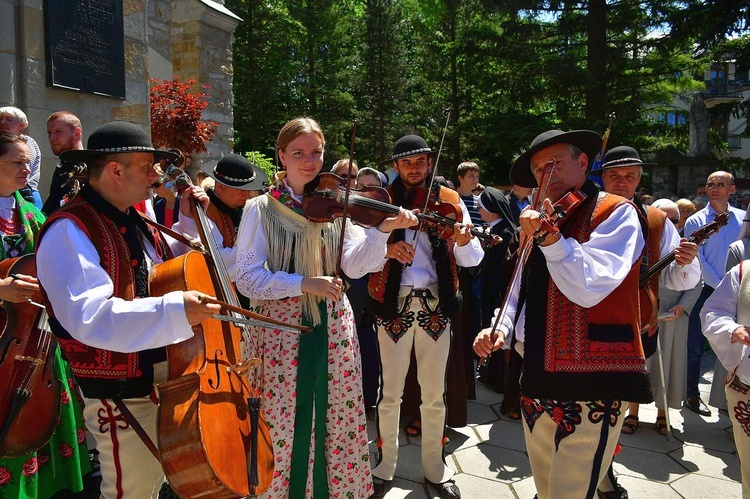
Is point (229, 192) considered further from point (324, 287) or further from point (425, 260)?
point (324, 287)

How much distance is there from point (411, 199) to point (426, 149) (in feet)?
1.11

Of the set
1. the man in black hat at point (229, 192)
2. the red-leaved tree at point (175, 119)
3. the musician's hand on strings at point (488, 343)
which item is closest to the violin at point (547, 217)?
the musician's hand on strings at point (488, 343)

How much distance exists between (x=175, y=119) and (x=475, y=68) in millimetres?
10758

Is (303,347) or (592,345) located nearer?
(592,345)

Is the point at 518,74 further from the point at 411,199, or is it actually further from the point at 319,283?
the point at 319,283

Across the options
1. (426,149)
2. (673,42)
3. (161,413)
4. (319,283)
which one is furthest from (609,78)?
(161,413)

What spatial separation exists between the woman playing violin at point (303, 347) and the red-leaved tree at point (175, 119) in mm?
6419

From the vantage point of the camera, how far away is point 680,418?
5082mm

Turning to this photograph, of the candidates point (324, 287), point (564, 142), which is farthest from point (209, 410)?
point (564, 142)

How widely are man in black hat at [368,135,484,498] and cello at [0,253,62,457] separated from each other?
1856 millimetres

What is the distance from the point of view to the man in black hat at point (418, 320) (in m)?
3.56

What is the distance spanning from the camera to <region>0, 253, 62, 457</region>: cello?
256cm

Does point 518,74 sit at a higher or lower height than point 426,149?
higher

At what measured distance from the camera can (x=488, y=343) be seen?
251cm
